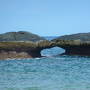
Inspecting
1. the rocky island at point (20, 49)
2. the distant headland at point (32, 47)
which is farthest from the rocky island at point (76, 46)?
the rocky island at point (20, 49)

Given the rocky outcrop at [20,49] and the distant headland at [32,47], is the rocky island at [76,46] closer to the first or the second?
the distant headland at [32,47]

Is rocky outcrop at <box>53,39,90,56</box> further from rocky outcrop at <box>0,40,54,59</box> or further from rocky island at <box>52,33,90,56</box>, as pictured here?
rocky outcrop at <box>0,40,54,59</box>

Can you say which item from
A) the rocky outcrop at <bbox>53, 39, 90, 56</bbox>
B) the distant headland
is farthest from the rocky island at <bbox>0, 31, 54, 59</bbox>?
the rocky outcrop at <bbox>53, 39, 90, 56</bbox>

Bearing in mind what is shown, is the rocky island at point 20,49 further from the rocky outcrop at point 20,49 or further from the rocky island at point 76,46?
the rocky island at point 76,46

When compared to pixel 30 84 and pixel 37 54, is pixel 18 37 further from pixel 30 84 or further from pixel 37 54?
pixel 30 84

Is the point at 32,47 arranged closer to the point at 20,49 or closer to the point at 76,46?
the point at 20,49

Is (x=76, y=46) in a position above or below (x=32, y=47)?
below

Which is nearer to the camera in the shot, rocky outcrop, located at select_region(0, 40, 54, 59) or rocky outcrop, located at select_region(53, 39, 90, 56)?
rocky outcrop, located at select_region(0, 40, 54, 59)

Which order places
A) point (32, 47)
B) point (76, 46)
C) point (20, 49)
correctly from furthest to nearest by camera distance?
1. point (76, 46)
2. point (32, 47)
3. point (20, 49)

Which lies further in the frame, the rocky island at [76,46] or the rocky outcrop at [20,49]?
the rocky island at [76,46]

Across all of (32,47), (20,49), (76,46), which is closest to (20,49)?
(20,49)

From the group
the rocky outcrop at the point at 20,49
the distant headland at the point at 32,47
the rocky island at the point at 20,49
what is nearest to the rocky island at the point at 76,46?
the distant headland at the point at 32,47

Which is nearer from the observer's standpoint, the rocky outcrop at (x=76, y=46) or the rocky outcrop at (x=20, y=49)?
the rocky outcrop at (x=20, y=49)

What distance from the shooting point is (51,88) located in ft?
71.2
